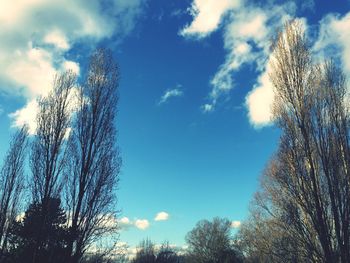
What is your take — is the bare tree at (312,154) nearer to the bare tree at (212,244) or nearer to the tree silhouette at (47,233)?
the tree silhouette at (47,233)

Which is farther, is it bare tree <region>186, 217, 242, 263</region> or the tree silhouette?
bare tree <region>186, 217, 242, 263</region>

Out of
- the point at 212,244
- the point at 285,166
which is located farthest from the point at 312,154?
the point at 212,244

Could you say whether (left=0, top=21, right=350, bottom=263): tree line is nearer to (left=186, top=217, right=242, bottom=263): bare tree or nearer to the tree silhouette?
the tree silhouette

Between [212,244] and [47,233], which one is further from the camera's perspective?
[212,244]

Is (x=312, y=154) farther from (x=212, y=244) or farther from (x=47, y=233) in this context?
(x=212, y=244)

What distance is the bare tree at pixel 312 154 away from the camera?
1252 centimetres

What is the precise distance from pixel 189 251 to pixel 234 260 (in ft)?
28.6

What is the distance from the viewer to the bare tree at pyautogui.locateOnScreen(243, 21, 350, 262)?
1252cm

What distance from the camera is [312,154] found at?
43.7ft

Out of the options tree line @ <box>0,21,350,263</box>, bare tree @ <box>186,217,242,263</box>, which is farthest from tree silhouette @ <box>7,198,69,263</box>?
bare tree @ <box>186,217,242,263</box>

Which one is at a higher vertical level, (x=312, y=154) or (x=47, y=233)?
(x=312, y=154)

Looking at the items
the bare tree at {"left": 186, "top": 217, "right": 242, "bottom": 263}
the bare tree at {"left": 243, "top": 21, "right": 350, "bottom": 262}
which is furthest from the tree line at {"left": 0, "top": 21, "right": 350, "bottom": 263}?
the bare tree at {"left": 186, "top": 217, "right": 242, "bottom": 263}

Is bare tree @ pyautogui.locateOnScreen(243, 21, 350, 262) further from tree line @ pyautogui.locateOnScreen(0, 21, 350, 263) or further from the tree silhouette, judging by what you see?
the tree silhouette

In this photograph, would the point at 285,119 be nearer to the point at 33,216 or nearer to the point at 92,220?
the point at 92,220
